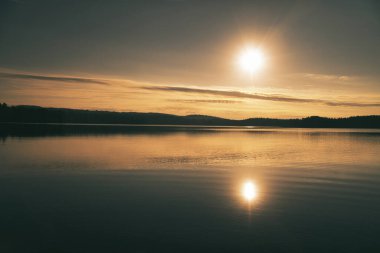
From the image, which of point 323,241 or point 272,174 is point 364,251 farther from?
point 272,174

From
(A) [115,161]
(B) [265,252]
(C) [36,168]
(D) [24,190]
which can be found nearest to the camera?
(B) [265,252]

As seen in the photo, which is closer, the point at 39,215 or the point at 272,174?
the point at 39,215

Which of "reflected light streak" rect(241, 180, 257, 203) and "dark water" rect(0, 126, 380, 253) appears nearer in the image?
"dark water" rect(0, 126, 380, 253)

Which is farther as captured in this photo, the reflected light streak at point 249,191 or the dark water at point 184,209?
the reflected light streak at point 249,191

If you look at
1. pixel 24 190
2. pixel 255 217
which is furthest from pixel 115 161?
pixel 255 217

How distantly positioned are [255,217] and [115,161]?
23218 millimetres

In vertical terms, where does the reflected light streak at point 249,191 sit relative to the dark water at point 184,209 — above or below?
below

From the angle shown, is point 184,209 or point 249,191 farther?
point 249,191

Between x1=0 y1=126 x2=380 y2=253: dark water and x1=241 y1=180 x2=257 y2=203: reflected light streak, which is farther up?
x1=0 y1=126 x2=380 y2=253: dark water

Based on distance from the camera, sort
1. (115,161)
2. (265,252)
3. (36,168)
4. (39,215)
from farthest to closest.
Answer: (115,161) < (36,168) < (39,215) < (265,252)

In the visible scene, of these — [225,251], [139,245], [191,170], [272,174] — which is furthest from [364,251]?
[191,170]

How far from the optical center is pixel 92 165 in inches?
1292

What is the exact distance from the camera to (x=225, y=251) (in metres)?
11.8

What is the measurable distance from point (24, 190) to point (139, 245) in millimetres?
12501
